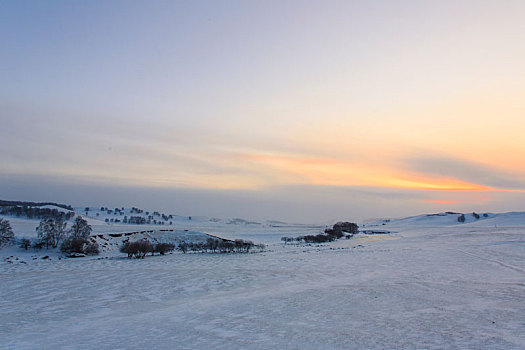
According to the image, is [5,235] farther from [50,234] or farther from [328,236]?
[328,236]

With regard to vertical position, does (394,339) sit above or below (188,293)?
above

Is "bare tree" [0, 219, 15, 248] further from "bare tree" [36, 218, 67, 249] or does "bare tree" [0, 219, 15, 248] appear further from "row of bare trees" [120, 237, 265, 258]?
"row of bare trees" [120, 237, 265, 258]

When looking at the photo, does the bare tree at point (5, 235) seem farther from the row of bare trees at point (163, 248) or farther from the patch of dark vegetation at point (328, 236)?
the patch of dark vegetation at point (328, 236)

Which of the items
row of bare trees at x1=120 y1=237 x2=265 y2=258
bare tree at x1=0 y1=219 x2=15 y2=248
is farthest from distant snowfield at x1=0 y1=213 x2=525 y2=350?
bare tree at x1=0 y1=219 x2=15 y2=248

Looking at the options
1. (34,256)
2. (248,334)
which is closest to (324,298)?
(248,334)

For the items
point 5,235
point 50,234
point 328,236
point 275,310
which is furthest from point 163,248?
point 328,236

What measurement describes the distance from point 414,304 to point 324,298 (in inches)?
168

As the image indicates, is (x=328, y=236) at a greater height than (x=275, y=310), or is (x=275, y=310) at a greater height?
(x=275, y=310)

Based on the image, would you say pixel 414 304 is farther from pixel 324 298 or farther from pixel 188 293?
pixel 188 293

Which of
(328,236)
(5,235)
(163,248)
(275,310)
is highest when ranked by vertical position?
(275,310)

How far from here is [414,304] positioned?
15.8 metres

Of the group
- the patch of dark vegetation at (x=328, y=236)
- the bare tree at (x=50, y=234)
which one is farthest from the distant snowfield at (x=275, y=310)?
the patch of dark vegetation at (x=328, y=236)

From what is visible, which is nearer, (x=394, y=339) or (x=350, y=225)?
(x=394, y=339)

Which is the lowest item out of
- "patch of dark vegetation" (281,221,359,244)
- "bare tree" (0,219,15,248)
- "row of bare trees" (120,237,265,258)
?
"patch of dark vegetation" (281,221,359,244)
